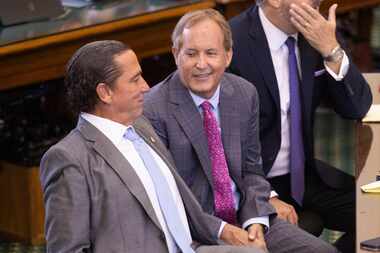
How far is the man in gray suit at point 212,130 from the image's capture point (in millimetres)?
3492

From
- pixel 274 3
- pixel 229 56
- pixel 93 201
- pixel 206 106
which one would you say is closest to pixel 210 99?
pixel 206 106

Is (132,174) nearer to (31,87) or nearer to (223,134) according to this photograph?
(223,134)

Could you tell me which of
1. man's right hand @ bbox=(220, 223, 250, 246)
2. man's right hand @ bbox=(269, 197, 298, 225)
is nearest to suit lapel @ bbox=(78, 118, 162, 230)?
man's right hand @ bbox=(220, 223, 250, 246)

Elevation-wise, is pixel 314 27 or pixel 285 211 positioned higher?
pixel 314 27

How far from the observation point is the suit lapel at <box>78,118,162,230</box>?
3.07 meters

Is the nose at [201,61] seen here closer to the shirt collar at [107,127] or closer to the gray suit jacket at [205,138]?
the gray suit jacket at [205,138]

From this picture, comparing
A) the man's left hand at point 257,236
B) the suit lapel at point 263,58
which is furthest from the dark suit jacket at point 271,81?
the man's left hand at point 257,236

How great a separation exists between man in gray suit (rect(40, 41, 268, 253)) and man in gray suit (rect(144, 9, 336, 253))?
0.27 meters

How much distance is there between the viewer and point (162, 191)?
3170mm

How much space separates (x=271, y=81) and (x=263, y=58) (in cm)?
8

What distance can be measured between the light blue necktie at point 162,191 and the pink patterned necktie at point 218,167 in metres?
0.36

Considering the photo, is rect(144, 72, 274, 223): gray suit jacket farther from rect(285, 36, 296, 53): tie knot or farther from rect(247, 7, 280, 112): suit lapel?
rect(285, 36, 296, 53): tie knot

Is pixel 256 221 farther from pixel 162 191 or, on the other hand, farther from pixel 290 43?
pixel 290 43

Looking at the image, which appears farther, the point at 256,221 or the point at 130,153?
the point at 256,221
